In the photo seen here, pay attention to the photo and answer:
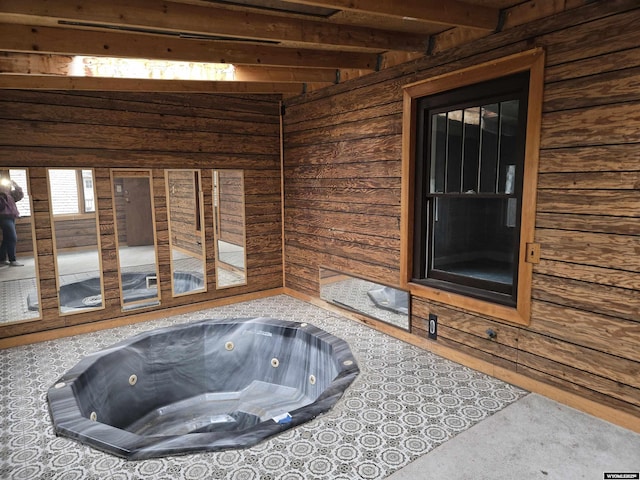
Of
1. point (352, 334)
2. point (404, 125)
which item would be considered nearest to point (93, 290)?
point (352, 334)

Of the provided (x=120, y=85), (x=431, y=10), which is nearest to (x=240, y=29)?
(x=431, y=10)

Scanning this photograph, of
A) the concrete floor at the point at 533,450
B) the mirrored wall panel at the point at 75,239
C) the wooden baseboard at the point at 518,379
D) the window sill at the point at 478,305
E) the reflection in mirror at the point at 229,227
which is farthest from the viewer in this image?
the reflection in mirror at the point at 229,227

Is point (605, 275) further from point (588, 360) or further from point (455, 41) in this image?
point (455, 41)

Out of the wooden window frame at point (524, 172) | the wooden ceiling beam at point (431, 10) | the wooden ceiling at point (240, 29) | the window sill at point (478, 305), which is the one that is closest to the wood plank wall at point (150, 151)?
the wooden ceiling at point (240, 29)

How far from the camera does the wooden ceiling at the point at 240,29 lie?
2.16 meters

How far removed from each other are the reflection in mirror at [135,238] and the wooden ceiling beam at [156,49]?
1.58 metres

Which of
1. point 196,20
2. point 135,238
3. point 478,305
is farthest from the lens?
point 135,238

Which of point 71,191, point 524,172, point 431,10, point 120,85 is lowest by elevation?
point 71,191

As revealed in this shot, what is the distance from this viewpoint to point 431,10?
91.0 inches

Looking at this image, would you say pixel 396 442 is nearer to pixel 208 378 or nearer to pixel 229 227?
pixel 208 378

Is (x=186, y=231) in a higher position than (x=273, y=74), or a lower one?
lower

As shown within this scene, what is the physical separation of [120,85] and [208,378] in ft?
8.94

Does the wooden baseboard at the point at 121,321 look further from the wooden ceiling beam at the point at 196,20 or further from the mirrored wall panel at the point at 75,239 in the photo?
the wooden ceiling beam at the point at 196,20

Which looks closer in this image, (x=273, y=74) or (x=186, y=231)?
(x=273, y=74)
